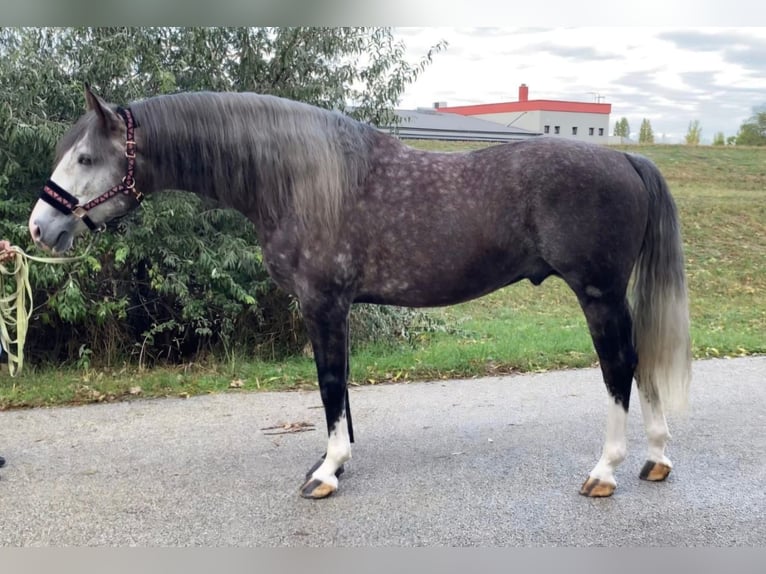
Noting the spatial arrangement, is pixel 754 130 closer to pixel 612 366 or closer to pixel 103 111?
pixel 612 366

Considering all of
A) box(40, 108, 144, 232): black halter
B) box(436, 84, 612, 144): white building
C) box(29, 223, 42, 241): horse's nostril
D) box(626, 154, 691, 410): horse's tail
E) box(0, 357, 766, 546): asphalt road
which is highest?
box(436, 84, 612, 144): white building

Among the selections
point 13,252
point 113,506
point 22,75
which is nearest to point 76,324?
point 22,75

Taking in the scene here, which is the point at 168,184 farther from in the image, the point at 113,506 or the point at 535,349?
the point at 535,349

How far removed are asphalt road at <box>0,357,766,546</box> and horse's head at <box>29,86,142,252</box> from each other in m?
1.30

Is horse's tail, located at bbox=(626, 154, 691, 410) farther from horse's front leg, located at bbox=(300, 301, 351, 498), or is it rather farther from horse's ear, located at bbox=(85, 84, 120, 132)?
horse's ear, located at bbox=(85, 84, 120, 132)

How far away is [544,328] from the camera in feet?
25.4

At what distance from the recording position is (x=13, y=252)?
322cm

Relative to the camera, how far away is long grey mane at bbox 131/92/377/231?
3090mm

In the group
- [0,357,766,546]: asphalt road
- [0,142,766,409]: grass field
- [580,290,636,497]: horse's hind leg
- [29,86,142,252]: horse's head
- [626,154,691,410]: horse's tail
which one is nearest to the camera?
[0,357,766,546]: asphalt road

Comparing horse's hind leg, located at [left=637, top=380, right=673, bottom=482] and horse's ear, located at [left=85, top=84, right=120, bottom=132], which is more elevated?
horse's ear, located at [left=85, top=84, right=120, bottom=132]

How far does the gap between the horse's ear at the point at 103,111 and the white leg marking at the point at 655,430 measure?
9.38 feet

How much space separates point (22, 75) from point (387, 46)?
3095mm

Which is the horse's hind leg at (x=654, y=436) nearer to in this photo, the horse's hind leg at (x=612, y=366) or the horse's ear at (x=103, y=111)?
the horse's hind leg at (x=612, y=366)

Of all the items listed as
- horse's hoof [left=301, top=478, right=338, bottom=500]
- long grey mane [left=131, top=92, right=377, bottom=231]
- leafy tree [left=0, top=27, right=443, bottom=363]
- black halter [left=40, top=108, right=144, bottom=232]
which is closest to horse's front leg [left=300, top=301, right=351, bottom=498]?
horse's hoof [left=301, top=478, right=338, bottom=500]
